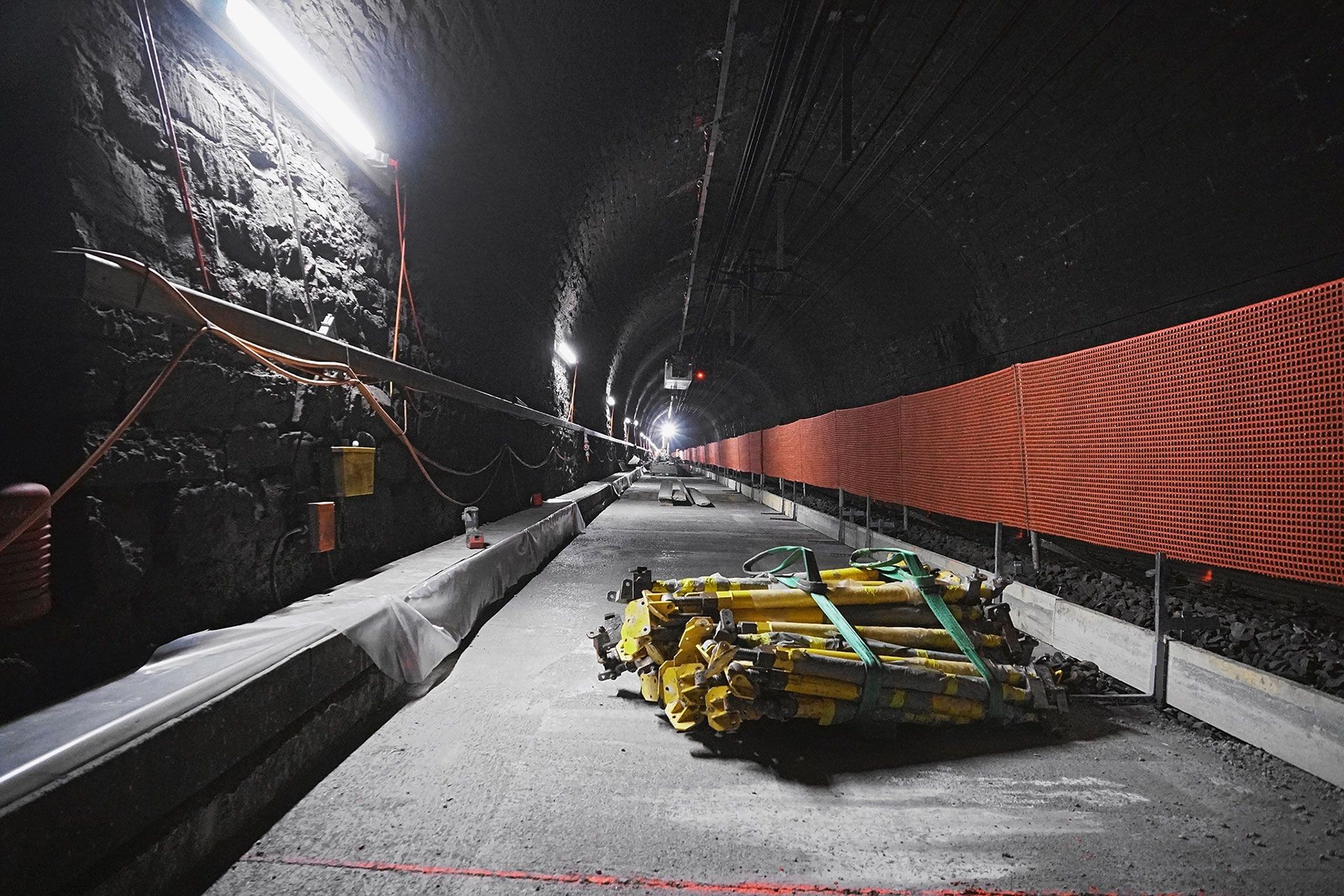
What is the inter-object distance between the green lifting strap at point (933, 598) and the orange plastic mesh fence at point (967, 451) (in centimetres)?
205

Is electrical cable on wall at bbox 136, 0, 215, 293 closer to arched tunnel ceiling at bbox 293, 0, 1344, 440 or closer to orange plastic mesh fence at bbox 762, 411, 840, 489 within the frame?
arched tunnel ceiling at bbox 293, 0, 1344, 440

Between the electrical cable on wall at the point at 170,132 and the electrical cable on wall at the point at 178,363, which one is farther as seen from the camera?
the electrical cable on wall at the point at 170,132

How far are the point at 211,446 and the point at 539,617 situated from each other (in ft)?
8.42

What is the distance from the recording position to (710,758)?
2426 millimetres

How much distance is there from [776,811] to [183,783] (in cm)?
194

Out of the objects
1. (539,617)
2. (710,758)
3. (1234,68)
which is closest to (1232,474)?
(710,758)

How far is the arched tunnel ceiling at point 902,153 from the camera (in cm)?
429

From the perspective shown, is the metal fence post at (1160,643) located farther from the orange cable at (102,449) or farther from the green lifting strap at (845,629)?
the orange cable at (102,449)

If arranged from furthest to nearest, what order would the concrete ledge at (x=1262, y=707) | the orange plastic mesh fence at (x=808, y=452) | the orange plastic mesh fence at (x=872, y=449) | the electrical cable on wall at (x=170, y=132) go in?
the orange plastic mesh fence at (x=808, y=452) → the orange plastic mesh fence at (x=872, y=449) → the electrical cable on wall at (x=170, y=132) → the concrete ledge at (x=1262, y=707)

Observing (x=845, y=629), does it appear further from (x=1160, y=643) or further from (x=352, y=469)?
(x=352, y=469)

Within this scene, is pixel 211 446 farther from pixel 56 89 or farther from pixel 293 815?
pixel 293 815

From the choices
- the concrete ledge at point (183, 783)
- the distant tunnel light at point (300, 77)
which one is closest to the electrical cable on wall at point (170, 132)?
the distant tunnel light at point (300, 77)

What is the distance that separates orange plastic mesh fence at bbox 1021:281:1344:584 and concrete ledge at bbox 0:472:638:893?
4.41 m

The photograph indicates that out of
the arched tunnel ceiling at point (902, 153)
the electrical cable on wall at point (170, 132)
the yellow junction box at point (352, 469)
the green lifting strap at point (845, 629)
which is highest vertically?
the arched tunnel ceiling at point (902, 153)
